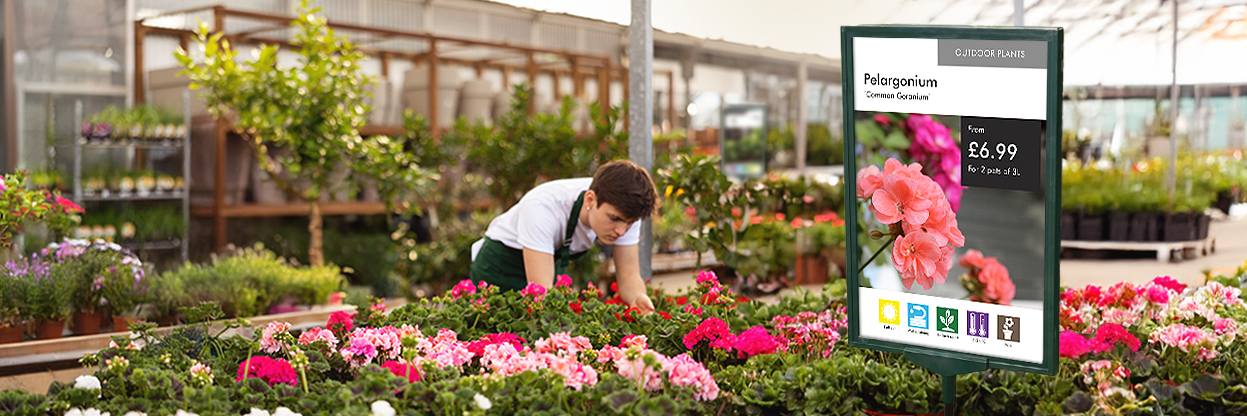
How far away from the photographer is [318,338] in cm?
186

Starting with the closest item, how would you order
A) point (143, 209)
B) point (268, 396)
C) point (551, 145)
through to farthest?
point (268, 396), point (551, 145), point (143, 209)

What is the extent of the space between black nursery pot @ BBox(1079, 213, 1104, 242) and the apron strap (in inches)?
225

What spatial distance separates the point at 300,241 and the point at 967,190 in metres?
5.60

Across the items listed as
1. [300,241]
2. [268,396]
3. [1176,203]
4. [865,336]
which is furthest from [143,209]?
[1176,203]

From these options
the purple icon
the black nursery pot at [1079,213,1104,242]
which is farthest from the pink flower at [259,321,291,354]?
the black nursery pot at [1079,213,1104,242]

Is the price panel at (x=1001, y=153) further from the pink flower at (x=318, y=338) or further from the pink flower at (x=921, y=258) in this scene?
the pink flower at (x=318, y=338)

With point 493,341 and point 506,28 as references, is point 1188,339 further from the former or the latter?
point 506,28

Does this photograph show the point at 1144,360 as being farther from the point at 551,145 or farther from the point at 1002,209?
the point at 551,145

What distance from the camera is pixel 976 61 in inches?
56.1

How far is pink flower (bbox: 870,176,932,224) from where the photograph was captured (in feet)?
5.01

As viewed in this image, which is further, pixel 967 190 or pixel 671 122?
pixel 671 122

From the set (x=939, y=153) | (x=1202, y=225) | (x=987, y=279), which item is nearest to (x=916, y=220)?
(x=987, y=279)

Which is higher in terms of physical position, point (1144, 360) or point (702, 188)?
point (702, 188)

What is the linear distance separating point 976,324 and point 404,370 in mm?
993
